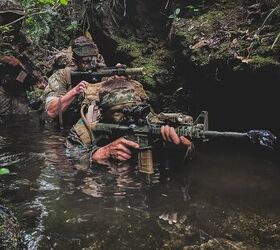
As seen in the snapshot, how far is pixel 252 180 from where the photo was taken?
198 inches

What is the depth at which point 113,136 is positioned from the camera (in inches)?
219

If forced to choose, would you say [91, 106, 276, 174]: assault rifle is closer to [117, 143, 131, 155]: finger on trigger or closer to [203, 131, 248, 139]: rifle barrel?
[203, 131, 248, 139]: rifle barrel

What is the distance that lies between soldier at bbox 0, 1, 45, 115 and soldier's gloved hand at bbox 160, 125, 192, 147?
716 cm

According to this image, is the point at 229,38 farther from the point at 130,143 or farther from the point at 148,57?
the point at 148,57

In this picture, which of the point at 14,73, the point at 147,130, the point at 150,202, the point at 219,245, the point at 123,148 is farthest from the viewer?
the point at 14,73

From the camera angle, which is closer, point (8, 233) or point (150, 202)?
point (8, 233)

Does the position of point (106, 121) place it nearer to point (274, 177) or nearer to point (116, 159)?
point (116, 159)

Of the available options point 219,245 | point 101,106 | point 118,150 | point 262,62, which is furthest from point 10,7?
point 219,245

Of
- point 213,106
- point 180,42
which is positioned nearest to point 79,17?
point 180,42

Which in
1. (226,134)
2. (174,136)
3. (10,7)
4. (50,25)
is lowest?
(174,136)

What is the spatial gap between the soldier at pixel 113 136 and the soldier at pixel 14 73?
554 cm

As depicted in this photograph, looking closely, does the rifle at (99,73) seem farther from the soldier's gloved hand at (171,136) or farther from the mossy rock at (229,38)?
the soldier's gloved hand at (171,136)

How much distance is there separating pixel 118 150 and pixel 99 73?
2.38 meters

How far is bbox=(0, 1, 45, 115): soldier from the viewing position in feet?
35.2
